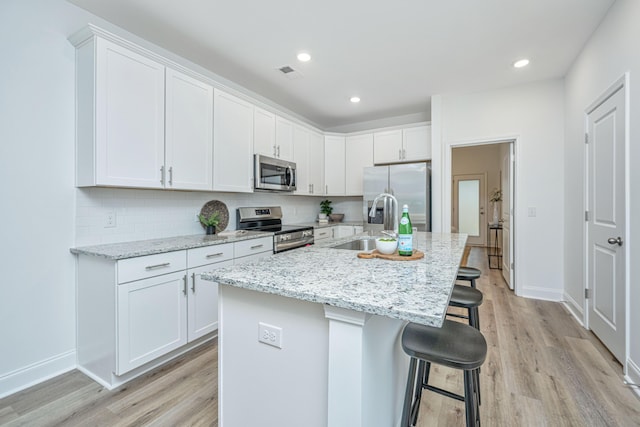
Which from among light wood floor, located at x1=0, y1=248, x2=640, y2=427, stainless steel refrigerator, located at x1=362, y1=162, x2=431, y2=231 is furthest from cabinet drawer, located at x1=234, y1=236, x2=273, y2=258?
stainless steel refrigerator, located at x1=362, y1=162, x2=431, y2=231

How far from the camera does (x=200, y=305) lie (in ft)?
7.80

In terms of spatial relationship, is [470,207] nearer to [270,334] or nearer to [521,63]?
[521,63]

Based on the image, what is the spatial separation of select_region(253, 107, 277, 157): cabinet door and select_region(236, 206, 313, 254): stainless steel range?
74 cm

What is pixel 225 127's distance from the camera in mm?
2951

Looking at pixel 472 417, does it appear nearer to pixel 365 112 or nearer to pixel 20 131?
pixel 20 131

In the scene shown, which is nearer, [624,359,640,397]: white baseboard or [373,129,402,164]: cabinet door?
[624,359,640,397]: white baseboard

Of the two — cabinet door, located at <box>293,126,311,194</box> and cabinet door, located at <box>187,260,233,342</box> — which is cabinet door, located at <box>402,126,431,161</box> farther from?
cabinet door, located at <box>187,260,233,342</box>

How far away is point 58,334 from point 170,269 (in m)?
0.88

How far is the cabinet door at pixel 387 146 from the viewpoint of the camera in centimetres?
442

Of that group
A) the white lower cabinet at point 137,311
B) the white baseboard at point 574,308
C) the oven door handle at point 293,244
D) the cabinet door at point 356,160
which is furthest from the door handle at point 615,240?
the white lower cabinet at point 137,311

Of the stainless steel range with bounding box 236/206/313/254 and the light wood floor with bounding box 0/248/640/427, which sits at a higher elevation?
the stainless steel range with bounding box 236/206/313/254

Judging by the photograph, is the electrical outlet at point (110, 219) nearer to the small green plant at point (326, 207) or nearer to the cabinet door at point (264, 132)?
the cabinet door at point (264, 132)

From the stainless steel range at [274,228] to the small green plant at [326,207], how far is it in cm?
124

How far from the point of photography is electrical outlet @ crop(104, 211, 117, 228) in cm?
229
